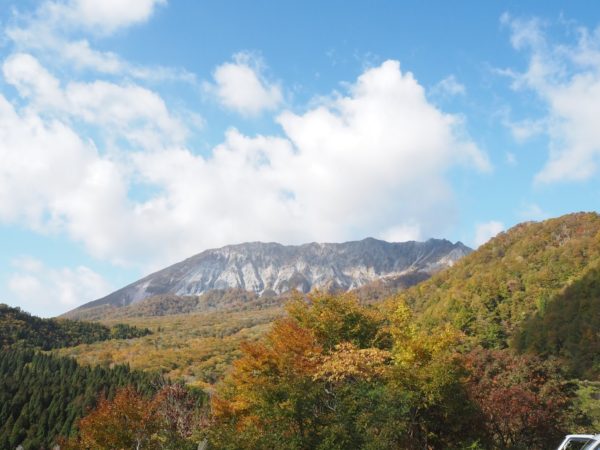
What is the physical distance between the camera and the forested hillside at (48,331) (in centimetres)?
14398

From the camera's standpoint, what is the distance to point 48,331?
161m

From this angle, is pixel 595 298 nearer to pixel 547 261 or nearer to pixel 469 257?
pixel 547 261

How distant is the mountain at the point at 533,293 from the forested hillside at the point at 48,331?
370 feet

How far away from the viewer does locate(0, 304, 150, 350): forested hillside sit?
472 ft

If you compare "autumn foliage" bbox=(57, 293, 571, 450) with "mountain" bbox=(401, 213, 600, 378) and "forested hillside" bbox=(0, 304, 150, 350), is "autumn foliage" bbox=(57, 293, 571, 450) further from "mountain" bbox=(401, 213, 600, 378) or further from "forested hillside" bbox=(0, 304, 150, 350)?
"forested hillside" bbox=(0, 304, 150, 350)

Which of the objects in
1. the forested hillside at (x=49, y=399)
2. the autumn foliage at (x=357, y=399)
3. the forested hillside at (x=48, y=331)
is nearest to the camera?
the autumn foliage at (x=357, y=399)

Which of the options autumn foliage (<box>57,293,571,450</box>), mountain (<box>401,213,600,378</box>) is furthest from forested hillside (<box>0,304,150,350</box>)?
autumn foliage (<box>57,293,571,450</box>)

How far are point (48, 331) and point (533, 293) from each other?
152762mm

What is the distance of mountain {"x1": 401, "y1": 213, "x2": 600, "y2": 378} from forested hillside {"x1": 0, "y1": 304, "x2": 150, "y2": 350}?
112696 mm

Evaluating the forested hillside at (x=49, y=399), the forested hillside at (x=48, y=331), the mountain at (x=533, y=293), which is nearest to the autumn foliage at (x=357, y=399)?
the mountain at (x=533, y=293)

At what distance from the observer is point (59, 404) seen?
6788 cm

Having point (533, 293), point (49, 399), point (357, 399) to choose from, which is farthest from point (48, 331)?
point (357, 399)

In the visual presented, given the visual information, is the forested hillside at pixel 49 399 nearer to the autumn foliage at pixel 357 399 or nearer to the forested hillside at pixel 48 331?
the autumn foliage at pixel 357 399

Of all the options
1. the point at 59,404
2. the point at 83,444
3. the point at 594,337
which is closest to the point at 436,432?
the point at 83,444
